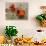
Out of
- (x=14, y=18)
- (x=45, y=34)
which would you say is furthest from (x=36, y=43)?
(x=14, y=18)

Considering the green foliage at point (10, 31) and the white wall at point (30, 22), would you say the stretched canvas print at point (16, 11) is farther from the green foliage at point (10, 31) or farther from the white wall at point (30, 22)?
the green foliage at point (10, 31)

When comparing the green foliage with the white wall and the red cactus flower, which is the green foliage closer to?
the white wall

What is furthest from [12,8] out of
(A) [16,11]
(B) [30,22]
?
(B) [30,22]

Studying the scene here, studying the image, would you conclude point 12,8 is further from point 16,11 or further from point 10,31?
point 10,31

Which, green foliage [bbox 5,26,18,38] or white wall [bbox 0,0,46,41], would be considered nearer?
green foliage [bbox 5,26,18,38]

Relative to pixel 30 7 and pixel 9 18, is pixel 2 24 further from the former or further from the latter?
pixel 30 7

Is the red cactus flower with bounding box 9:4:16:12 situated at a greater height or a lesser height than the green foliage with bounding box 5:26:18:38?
greater

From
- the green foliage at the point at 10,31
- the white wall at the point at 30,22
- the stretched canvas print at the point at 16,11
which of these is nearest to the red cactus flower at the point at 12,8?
the stretched canvas print at the point at 16,11

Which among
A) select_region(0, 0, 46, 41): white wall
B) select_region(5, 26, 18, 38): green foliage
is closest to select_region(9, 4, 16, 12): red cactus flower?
select_region(0, 0, 46, 41): white wall
